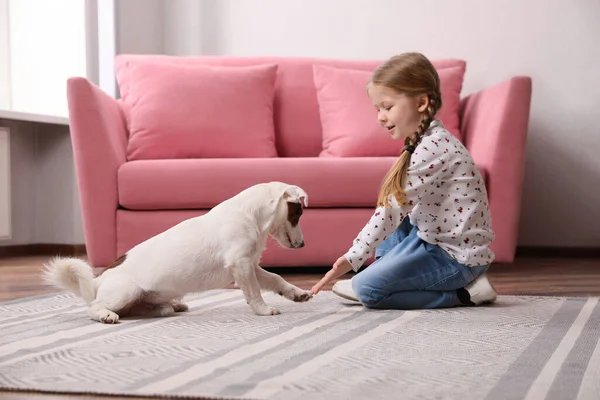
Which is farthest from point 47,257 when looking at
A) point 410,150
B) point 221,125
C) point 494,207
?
point 410,150

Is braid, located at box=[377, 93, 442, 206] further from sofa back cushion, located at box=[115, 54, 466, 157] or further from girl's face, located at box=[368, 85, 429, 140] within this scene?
sofa back cushion, located at box=[115, 54, 466, 157]

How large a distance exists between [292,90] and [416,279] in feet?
6.39

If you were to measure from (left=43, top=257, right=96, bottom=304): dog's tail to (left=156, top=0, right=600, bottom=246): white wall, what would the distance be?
2.80 metres

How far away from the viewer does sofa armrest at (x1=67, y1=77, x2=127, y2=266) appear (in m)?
3.12

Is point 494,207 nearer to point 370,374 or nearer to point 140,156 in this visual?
point 140,156

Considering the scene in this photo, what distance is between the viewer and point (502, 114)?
314 cm

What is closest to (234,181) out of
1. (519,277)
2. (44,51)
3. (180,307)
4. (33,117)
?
(180,307)

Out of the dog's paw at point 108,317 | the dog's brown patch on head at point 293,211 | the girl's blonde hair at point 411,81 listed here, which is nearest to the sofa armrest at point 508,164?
the girl's blonde hair at point 411,81

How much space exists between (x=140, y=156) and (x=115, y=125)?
17 cm

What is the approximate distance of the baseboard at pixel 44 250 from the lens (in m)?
4.35

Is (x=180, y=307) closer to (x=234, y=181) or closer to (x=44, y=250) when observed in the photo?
(x=234, y=181)

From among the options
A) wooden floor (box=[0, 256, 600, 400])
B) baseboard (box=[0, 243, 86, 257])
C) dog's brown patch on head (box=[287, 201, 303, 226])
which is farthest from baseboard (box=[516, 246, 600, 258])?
dog's brown patch on head (box=[287, 201, 303, 226])

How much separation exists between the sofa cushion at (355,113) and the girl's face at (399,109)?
144cm

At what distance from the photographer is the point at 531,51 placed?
166 inches
